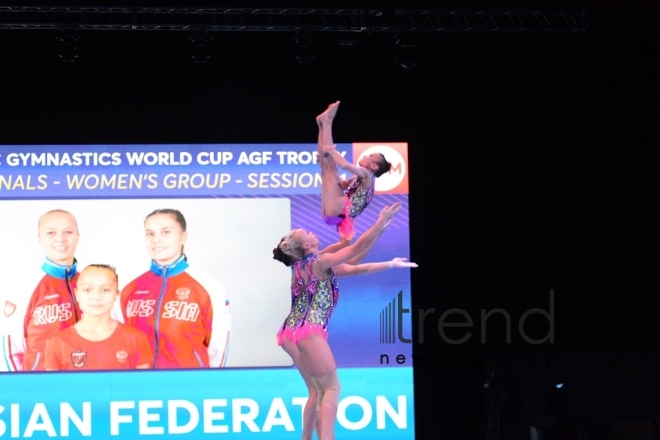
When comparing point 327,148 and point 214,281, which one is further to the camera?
point 214,281

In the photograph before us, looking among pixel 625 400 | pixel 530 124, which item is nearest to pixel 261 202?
pixel 530 124

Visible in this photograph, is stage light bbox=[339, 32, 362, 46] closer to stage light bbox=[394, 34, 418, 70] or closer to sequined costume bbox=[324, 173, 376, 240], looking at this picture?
stage light bbox=[394, 34, 418, 70]

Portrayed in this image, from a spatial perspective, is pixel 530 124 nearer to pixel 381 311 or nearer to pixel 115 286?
pixel 381 311

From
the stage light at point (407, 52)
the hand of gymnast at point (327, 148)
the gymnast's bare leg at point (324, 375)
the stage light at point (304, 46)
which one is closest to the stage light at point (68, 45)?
the stage light at point (304, 46)

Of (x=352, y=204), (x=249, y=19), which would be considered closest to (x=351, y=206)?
(x=352, y=204)

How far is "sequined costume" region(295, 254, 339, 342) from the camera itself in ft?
20.5

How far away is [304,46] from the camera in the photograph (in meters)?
8.02

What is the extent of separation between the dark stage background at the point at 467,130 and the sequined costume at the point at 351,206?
237 centimetres

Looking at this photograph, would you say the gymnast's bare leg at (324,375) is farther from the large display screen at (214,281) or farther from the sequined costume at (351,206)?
the large display screen at (214,281)

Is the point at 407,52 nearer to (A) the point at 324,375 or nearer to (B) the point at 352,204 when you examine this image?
(B) the point at 352,204

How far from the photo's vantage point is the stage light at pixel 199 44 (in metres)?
7.91

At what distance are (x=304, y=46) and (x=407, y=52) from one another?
80 cm

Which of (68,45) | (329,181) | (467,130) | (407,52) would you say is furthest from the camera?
(467,130)

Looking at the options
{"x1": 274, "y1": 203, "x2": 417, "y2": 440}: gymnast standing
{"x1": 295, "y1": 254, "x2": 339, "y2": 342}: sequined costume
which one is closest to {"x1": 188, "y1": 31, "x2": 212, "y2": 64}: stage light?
{"x1": 274, "y1": 203, "x2": 417, "y2": 440}: gymnast standing
